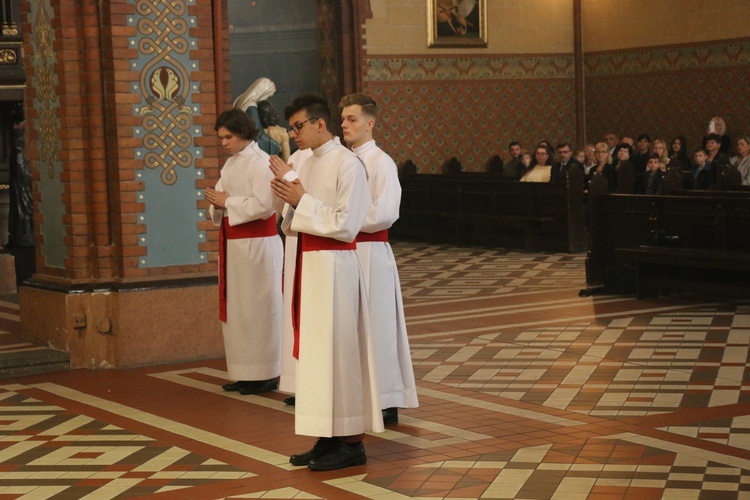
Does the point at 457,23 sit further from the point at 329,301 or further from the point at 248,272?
the point at 329,301

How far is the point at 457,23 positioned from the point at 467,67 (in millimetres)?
727

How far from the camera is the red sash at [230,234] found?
7.82 metres

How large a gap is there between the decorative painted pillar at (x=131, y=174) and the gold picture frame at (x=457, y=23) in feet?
36.6

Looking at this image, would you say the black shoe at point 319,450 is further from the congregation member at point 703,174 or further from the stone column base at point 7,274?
the congregation member at point 703,174

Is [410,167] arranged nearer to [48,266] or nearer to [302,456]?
[48,266]

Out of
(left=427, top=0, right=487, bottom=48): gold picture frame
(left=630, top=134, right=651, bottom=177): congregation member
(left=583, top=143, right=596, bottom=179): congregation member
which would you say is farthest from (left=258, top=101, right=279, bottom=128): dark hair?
(left=427, top=0, right=487, bottom=48): gold picture frame

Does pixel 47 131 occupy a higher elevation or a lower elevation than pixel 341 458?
higher

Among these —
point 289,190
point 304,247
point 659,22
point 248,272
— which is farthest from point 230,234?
point 659,22

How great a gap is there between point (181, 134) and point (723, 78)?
1127 cm

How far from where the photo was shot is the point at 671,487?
531cm

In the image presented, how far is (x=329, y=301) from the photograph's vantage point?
571cm

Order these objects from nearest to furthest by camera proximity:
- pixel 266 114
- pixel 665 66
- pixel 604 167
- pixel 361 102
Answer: pixel 361 102
pixel 266 114
pixel 604 167
pixel 665 66

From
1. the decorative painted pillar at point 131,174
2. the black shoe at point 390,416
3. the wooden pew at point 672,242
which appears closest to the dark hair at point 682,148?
the wooden pew at point 672,242

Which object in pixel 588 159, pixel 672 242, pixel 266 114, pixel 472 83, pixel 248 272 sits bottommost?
pixel 672 242
